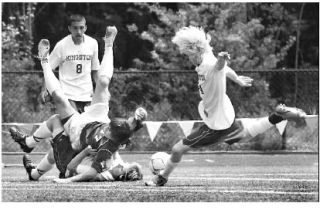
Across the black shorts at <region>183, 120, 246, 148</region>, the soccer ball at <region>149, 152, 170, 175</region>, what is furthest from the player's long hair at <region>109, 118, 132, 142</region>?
the soccer ball at <region>149, 152, 170, 175</region>

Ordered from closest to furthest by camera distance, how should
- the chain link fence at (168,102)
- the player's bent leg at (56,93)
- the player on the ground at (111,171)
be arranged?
the player's bent leg at (56,93)
the player on the ground at (111,171)
the chain link fence at (168,102)

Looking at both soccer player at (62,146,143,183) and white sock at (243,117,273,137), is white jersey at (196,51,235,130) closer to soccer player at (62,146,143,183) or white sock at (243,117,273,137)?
white sock at (243,117,273,137)

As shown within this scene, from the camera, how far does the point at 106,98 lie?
8.74 meters

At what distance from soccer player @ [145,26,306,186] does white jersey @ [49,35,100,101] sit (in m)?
1.78

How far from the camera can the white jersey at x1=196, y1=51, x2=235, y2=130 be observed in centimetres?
837

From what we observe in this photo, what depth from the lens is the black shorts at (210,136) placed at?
Answer: 331 inches

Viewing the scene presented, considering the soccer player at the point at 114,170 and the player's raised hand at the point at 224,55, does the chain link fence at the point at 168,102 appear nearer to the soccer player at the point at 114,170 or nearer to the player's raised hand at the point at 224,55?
the soccer player at the point at 114,170

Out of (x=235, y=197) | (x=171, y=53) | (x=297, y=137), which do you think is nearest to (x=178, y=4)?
(x=171, y=53)

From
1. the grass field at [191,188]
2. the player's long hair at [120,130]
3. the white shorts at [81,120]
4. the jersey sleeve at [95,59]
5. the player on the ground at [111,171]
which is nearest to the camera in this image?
the grass field at [191,188]

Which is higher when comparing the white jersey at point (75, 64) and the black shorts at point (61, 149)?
the white jersey at point (75, 64)

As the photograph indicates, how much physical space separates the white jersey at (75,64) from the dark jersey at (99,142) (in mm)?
1434

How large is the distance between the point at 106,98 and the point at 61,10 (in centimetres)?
1856

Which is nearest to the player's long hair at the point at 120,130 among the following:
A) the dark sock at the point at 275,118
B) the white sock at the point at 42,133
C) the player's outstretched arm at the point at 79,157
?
the player's outstretched arm at the point at 79,157

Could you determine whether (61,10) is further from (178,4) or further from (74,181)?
(74,181)
